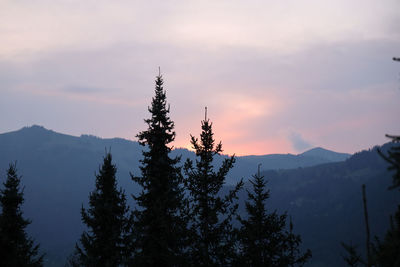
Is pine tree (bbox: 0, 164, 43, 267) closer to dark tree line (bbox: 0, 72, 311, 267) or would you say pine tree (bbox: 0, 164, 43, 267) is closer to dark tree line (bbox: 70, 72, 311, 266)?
dark tree line (bbox: 0, 72, 311, 267)

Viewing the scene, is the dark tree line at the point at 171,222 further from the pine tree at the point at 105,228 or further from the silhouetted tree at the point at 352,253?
the silhouetted tree at the point at 352,253

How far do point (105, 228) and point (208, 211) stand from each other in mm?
7365

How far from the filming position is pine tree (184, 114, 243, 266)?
63.2 feet

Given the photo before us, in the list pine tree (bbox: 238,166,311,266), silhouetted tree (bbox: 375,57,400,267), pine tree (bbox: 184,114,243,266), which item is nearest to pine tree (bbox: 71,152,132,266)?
pine tree (bbox: 184,114,243,266)

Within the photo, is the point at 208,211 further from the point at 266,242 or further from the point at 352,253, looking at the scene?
the point at 352,253

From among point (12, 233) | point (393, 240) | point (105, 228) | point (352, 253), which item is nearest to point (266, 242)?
point (105, 228)

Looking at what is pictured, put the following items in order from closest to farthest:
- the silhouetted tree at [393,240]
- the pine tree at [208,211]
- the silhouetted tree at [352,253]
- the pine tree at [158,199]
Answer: the silhouetted tree at [393,240], the silhouetted tree at [352,253], the pine tree at [208,211], the pine tree at [158,199]

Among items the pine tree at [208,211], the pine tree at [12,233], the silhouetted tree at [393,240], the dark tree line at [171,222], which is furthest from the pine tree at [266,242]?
the pine tree at [12,233]

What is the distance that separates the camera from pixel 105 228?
77.8ft

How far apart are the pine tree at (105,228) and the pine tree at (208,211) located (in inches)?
214

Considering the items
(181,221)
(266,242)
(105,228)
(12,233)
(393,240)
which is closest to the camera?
(393,240)

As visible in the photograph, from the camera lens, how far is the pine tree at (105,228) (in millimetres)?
23219

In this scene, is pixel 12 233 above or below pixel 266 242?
above

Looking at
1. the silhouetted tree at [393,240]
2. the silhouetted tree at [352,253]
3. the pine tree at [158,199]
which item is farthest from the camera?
the pine tree at [158,199]
